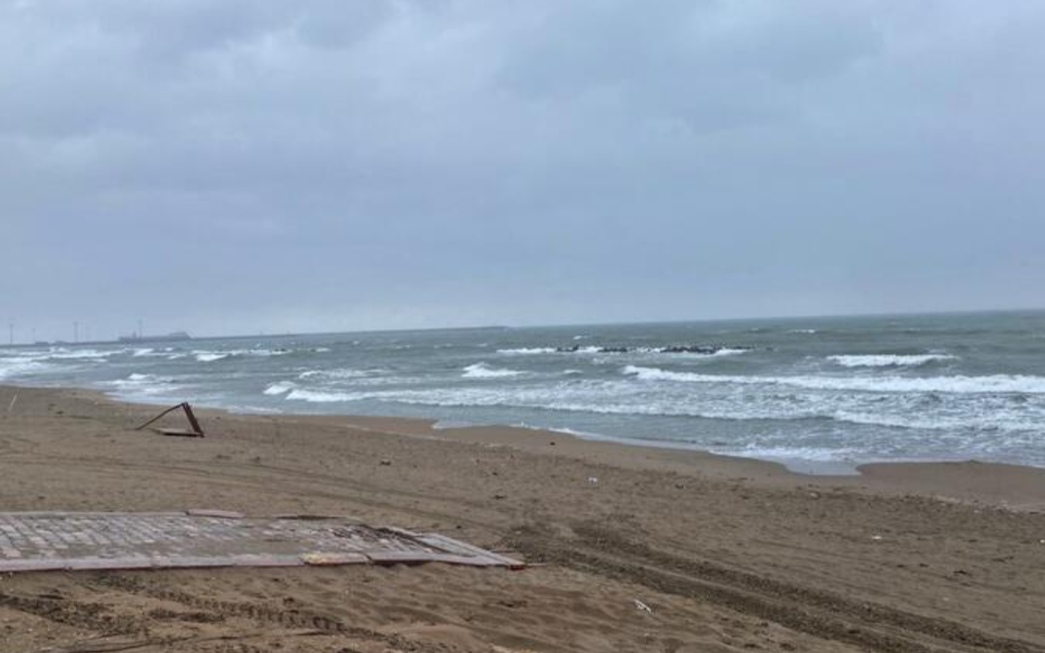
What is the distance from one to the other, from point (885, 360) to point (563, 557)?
123 feet

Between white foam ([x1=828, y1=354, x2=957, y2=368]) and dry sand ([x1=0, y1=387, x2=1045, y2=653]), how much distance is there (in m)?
25.5

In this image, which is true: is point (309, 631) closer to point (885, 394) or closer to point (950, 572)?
point (950, 572)

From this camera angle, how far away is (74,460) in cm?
1199

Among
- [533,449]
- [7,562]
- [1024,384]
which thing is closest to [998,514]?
[533,449]

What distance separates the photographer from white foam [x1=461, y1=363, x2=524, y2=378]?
4244 cm

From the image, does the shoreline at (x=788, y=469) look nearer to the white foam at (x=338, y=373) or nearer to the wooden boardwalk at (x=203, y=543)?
the wooden boardwalk at (x=203, y=543)

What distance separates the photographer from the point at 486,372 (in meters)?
45.0

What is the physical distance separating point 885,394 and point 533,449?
14607 mm

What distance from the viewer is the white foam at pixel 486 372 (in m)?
42.4

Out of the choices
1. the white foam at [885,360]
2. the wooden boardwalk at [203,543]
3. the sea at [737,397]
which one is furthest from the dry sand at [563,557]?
the white foam at [885,360]

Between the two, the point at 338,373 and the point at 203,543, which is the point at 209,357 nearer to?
the point at 338,373

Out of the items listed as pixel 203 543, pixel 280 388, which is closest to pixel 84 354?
pixel 280 388

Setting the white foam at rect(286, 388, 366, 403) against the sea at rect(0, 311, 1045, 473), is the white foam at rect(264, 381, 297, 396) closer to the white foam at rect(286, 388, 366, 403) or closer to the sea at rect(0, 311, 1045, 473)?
the sea at rect(0, 311, 1045, 473)

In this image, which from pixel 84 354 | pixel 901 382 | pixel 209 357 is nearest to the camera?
pixel 901 382
